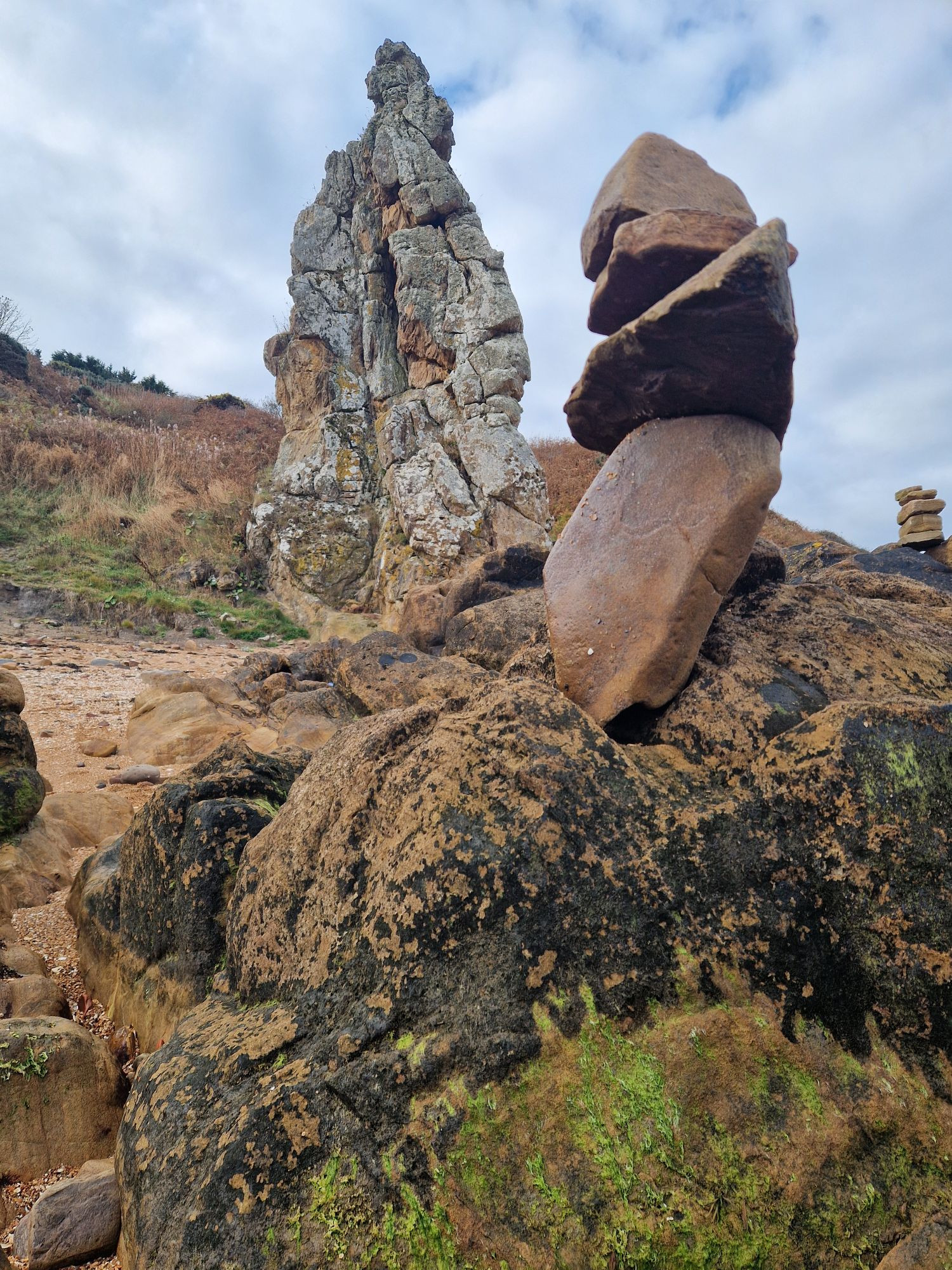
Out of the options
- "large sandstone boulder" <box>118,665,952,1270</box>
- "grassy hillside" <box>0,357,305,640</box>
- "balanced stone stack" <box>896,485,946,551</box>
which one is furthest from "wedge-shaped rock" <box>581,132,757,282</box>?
"grassy hillside" <box>0,357,305,640</box>

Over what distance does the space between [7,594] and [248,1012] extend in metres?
12.3

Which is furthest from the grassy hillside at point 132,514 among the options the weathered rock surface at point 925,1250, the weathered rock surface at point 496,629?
the weathered rock surface at point 925,1250

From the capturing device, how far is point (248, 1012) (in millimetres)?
2170

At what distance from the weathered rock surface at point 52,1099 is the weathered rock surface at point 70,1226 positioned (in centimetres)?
29

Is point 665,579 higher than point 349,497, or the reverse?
point 349,497

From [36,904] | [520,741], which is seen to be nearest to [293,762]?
[36,904]

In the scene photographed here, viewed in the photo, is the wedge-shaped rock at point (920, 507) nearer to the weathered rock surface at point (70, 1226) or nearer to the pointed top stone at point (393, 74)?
the weathered rock surface at point (70, 1226)

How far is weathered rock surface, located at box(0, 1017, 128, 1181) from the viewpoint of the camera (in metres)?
2.25

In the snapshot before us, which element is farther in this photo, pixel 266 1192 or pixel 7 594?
pixel 7 594

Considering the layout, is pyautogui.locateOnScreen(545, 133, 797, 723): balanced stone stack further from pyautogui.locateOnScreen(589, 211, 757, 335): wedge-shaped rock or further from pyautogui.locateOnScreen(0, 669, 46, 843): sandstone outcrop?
pyautogui.locateOnScreen(0, 669, 46, 843): sandstone outcrop

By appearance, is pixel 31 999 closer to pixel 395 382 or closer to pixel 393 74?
pixel 395 382

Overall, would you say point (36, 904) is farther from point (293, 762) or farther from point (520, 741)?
point (520, 741)

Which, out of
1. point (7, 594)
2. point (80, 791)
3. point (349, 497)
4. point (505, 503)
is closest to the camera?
point (80, 791)

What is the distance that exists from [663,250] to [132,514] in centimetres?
1664
